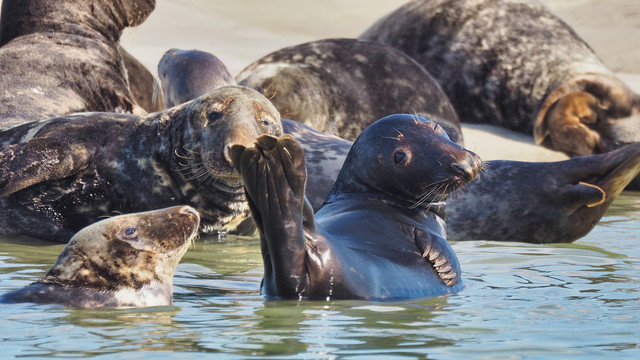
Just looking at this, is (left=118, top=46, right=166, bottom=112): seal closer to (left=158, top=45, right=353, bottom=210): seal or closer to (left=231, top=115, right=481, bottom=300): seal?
(left=158, top=45, right=353, bottom=210): seal

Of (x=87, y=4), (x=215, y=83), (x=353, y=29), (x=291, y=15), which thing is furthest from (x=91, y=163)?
(x=291, y=15)

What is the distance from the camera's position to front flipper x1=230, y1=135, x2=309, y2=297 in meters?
3.63

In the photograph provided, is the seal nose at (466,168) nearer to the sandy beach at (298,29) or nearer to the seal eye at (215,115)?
the seal eye at (215,115)

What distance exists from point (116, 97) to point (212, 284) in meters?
3.97

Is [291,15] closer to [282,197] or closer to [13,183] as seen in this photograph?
[13,183]

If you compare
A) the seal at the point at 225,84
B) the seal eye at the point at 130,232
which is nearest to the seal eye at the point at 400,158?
the seal eye at the point at 130,232

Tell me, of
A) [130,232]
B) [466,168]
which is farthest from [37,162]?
[466,168]

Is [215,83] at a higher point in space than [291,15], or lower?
lower

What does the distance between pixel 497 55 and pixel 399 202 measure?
23.5 feet

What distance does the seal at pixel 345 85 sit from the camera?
9.13 metres

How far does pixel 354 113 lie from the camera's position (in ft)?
31.0

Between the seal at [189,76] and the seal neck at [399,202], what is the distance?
3.21 metres

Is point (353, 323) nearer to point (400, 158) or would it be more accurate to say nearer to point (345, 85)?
point (400, 158)

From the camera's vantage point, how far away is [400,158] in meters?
4.55
